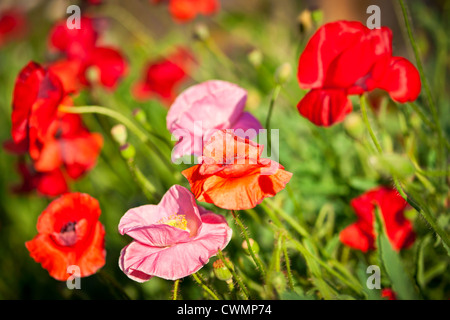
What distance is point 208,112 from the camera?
514mm

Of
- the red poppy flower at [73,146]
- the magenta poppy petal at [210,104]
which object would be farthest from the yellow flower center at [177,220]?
the red poppy flower at [73,146]

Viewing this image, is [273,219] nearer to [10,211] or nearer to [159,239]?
[159,239]

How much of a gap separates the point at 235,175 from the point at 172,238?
0.09 metres

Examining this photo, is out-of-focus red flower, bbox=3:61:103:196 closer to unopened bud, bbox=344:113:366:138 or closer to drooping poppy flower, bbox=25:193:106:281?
drooping poppy flower, bbox=25:193:106:281

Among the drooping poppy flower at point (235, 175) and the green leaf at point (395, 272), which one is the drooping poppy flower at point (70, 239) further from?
the green leaf at point (395, 272)

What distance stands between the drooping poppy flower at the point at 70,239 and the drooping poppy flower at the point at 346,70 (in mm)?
290

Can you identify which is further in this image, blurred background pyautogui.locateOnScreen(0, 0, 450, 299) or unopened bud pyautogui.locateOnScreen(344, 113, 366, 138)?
blurred background pyautogui.locateOnScreen(0, 0, 450, 299)

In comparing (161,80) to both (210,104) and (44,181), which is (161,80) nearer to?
(44,181)

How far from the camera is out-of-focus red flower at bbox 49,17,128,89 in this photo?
92 centimetres

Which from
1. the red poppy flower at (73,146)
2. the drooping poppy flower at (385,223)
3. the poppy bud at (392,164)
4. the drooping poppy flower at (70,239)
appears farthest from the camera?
the red poppy flower at (73,146)

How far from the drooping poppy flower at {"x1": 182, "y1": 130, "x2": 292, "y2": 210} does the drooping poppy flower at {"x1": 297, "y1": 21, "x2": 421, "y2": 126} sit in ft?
0.38

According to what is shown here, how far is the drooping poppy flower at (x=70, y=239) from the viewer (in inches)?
19.0

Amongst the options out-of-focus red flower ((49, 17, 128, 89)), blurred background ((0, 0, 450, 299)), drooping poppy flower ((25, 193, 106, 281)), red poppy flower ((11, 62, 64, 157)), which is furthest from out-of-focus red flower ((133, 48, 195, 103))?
drooping poppy flower ((25, 193, 106, 281))

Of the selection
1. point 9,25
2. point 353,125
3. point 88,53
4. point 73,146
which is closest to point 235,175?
point 353,125
